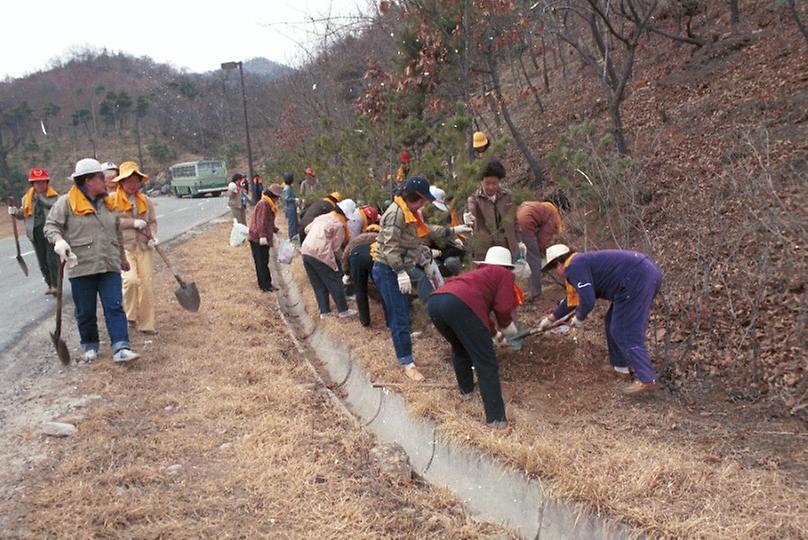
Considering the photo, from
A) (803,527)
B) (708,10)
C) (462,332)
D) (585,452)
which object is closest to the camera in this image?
(803,527)

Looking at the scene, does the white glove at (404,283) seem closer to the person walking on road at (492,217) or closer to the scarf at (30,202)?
the person walking on road at (492,217)

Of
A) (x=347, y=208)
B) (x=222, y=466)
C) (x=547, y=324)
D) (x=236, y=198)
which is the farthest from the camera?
(x=236, y=198)

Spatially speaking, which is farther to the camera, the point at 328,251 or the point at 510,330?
the point at 328,251

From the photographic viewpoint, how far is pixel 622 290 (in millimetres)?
4359

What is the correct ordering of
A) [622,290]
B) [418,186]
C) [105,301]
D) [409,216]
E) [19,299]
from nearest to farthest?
1. [622,290]
2. [418,186]
3. [409,216]
4. [105,301]
5. [19,299]

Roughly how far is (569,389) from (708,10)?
1110cm

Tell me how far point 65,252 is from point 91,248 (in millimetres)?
275

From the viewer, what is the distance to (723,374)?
4.52 m

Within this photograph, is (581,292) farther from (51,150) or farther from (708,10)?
(51,150)

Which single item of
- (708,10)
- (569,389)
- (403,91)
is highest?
(708,10)

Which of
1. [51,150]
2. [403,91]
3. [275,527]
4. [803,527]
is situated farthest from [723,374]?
[51,150]

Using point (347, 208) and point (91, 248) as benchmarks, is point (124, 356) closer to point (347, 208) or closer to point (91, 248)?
point (91, 248)

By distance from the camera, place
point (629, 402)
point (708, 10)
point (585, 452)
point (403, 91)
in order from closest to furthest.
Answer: point (585, 452)
point (629, 402)
point (403, 91)
point (708, 10)

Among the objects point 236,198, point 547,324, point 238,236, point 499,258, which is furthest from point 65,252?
point 236,198
